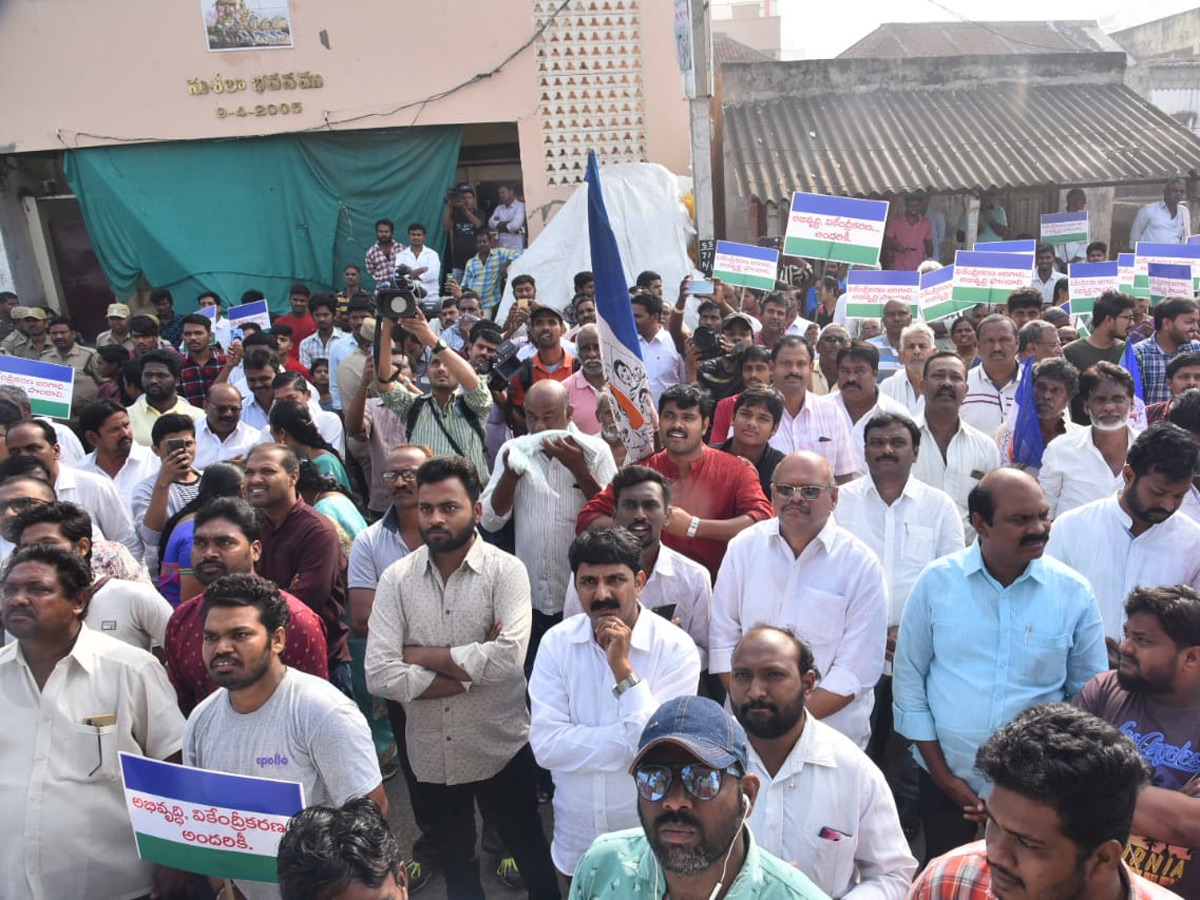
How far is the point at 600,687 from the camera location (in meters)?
3.02

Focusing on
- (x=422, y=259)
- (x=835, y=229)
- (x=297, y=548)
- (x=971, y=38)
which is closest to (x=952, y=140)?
(x=835, y=229)

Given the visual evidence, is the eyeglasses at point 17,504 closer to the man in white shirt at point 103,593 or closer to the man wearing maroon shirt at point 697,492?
the man in white shirt at point 103,593

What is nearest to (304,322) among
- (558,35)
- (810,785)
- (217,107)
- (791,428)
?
(217,107)

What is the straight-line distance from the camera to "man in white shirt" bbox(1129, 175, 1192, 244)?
12.4m

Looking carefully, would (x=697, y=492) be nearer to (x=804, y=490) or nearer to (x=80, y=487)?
(x=804, y=490)

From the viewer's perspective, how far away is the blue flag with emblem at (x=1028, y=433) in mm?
4918

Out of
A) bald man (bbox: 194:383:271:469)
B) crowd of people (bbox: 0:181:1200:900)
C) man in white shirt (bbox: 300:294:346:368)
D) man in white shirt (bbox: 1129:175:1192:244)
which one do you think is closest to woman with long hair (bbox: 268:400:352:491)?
crowd of people (bbox: 0:181:1200:900)

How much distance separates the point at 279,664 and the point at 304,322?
8.90 m

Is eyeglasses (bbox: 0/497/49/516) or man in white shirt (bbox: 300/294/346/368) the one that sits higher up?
eyeglasses (bbox: 0/497/49/516)

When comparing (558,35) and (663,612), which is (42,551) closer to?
(663,612)

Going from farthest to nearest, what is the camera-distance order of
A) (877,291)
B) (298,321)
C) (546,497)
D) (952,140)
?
(952,140) < (298,321) < (877,291) < (546,497)

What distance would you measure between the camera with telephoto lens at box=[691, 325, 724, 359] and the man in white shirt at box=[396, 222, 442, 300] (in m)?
5.59

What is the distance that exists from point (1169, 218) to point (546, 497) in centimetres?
1186

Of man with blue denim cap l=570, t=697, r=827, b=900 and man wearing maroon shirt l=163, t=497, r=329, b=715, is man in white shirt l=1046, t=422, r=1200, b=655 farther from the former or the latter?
man wearing maroon shirt l=163, t=497, r=329, b=715
